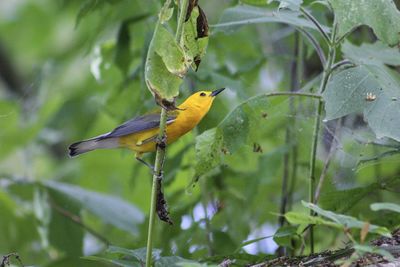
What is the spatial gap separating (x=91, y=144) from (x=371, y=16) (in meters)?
1.75

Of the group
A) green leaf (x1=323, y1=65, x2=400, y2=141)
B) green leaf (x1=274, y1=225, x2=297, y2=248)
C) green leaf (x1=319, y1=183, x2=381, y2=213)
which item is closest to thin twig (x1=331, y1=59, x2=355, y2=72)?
green leaf (x1=323, y1=65, x2=400, y2=141)

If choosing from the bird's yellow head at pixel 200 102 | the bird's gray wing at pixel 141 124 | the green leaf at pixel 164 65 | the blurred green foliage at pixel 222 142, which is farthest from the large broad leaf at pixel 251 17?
the green leaf at pixel 164 65

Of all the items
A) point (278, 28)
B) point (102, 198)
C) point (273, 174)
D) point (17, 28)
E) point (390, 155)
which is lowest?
point (390, 155)

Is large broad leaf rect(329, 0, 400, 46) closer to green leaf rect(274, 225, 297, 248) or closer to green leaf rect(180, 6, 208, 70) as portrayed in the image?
green leaf rect(180, 6, 208, 70)

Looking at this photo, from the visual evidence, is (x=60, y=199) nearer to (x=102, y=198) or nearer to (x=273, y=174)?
(x=102, y=198)

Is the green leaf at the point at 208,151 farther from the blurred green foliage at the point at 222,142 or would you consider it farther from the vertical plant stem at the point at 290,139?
the vertical plant stem at the point at 290,139

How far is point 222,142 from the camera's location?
333cm

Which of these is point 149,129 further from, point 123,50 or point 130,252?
point 130,252

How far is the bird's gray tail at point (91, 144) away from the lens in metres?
4.07

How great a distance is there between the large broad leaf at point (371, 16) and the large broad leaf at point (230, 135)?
594 mm

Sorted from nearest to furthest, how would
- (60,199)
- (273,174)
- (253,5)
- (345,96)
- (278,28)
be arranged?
1. (345,96)
2. (253,5)
3. (273,174)
4. (60,199)
5. (278,28)

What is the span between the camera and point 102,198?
5.27 m

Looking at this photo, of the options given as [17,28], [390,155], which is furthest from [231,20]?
[17,28]

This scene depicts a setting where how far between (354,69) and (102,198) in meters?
2.51
